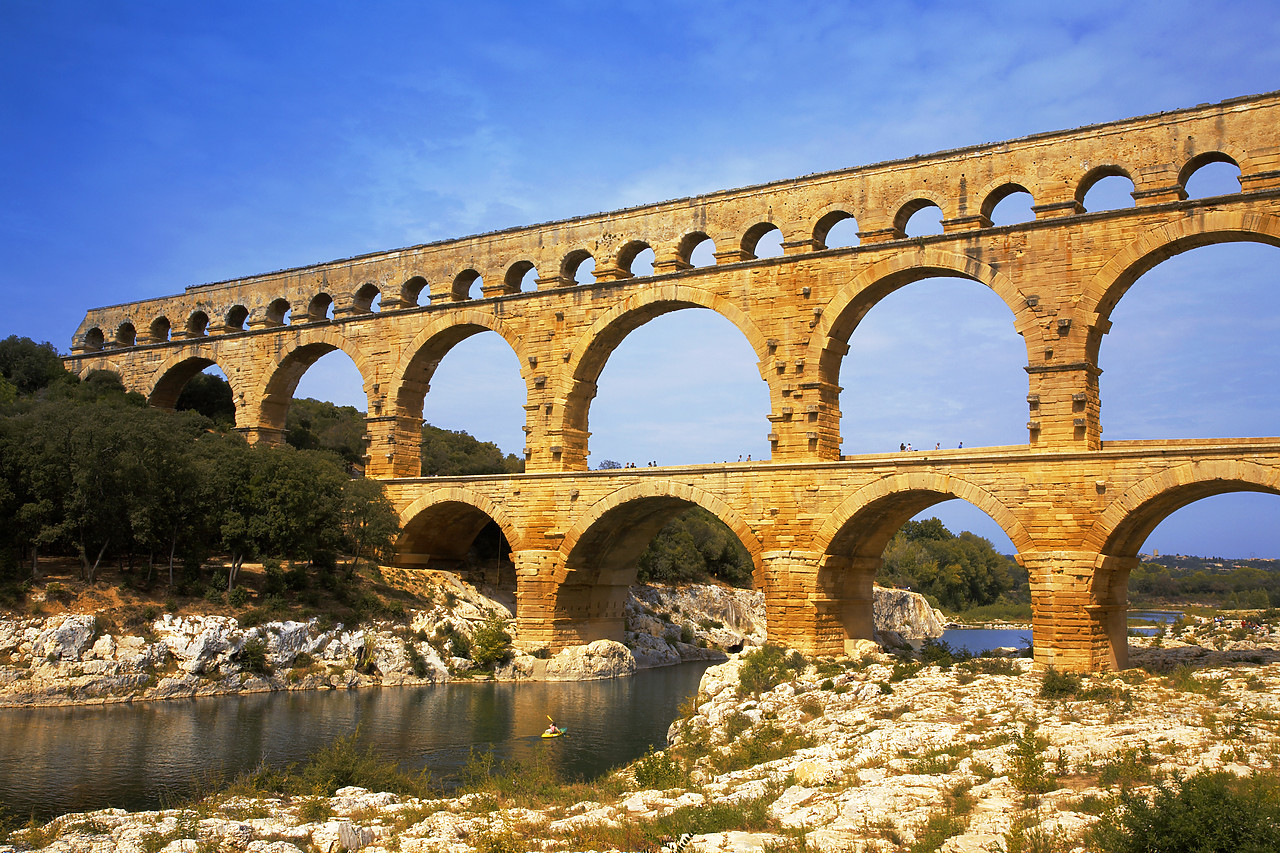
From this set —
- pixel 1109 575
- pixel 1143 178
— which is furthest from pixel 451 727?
pixel 1143 178

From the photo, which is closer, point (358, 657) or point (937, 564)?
point (358, 657)

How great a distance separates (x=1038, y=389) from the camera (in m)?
19.3

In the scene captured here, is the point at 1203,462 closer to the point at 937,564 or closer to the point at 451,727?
the point at 451,727

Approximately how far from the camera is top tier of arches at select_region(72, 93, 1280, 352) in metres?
18.5

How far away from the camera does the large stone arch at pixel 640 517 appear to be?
70.6ft

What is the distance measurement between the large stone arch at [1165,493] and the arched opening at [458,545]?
1537 centimetres

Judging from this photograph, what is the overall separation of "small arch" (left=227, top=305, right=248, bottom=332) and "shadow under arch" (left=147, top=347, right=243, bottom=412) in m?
1.10

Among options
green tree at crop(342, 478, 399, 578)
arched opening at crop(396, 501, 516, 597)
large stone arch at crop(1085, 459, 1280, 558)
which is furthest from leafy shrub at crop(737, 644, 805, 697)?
green tree at crop(342, 478, 399, 578)

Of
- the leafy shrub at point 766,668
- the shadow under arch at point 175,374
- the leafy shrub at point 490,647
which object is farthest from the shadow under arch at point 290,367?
the leafy shrub at point 766,668

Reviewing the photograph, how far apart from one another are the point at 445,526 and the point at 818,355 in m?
12.3

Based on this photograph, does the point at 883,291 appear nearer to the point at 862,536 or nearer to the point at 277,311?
the point at 862,536

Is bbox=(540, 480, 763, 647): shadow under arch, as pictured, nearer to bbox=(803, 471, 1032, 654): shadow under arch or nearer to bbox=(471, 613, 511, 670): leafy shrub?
bbox=(471, 613, 511, 670): leafy shrub

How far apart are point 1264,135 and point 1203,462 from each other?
5.97 meters

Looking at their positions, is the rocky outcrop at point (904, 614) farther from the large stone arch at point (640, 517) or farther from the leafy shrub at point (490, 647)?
the leafy shrub at point (490, 647)
